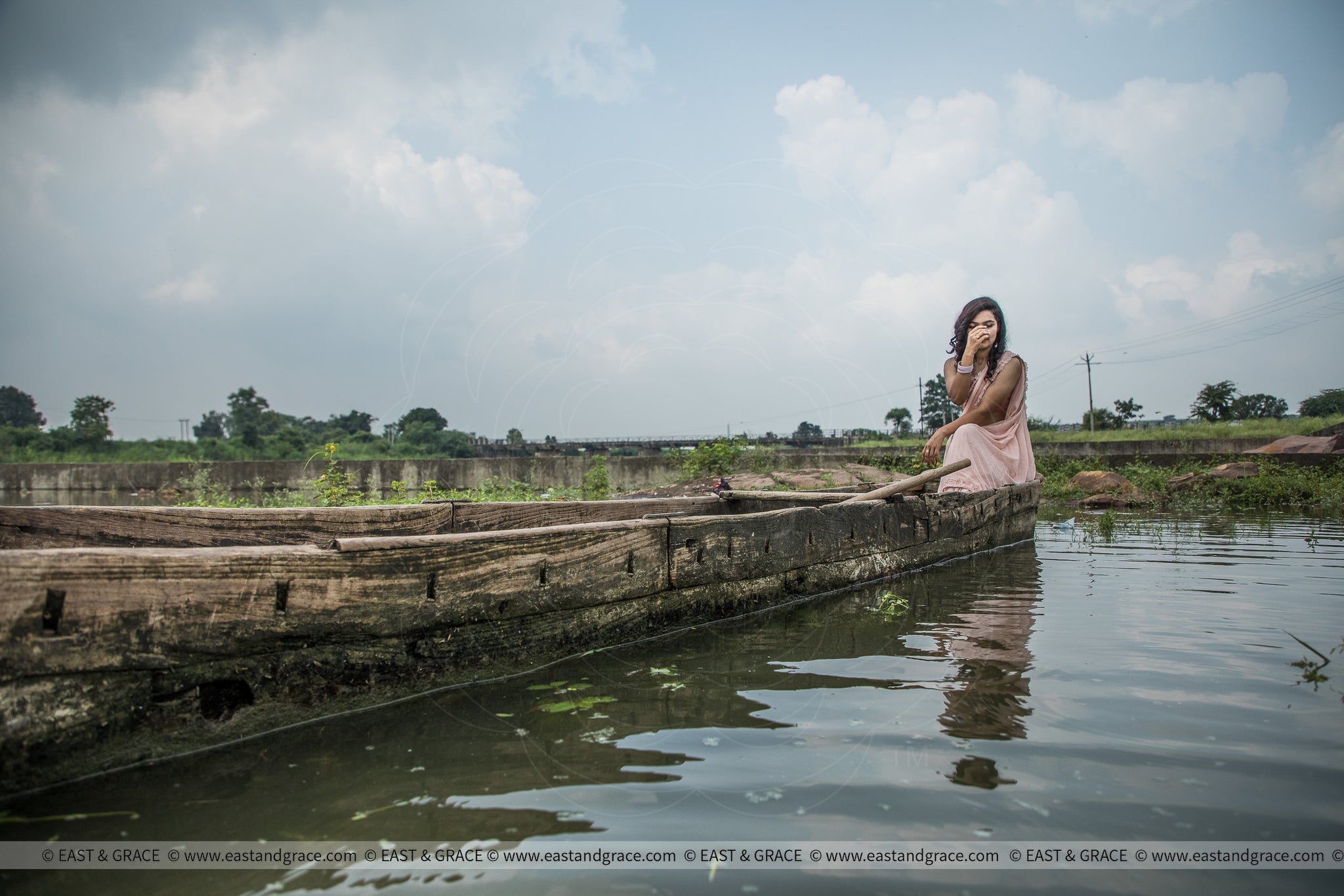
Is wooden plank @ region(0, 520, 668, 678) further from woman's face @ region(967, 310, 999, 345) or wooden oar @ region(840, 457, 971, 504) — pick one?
woman's face @ region(967, 310, 999, 345)

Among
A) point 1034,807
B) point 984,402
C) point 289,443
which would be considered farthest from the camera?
point 289,443

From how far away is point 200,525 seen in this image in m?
3.13

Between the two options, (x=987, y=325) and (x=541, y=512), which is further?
(x=987, y=325)

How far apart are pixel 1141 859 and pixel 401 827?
1.66m

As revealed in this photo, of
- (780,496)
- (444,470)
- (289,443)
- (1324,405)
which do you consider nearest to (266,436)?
(289,443)

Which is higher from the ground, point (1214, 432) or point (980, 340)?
point (980, 340)

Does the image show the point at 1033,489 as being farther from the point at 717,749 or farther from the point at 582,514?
the point at 717,749

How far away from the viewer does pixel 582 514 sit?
14.5 ft

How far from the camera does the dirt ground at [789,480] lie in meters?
11.1

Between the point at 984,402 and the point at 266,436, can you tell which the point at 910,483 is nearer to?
the point at 984,402

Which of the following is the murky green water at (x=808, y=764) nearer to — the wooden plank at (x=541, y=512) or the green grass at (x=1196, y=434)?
the wooden plank at (x=541, y=512)

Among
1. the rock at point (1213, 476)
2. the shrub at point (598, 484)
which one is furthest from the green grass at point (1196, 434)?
the shrub at point (598, 484)

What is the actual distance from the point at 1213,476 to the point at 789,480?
7.41 metres

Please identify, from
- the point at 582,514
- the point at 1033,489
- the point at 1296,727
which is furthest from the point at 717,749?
the point at 1033,489
